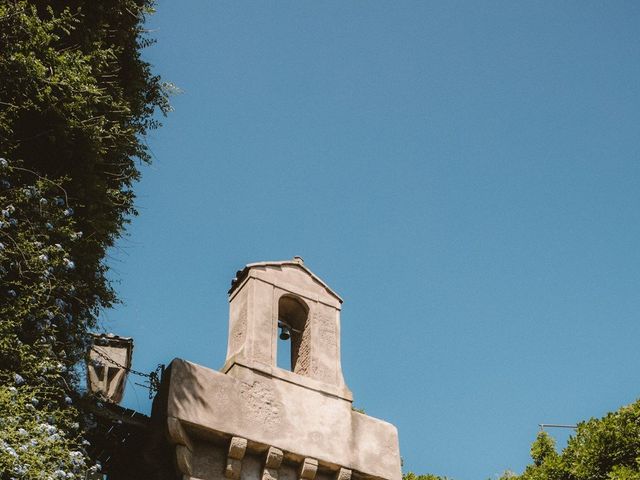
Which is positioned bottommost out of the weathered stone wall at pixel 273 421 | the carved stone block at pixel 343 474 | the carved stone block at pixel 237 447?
the carved stone block at pixel 343 474

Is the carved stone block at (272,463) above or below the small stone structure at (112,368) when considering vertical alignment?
below

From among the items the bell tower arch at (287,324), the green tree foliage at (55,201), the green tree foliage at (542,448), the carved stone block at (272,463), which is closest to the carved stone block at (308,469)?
the carved stone block at (272,463)

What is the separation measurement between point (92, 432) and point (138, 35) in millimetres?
4813

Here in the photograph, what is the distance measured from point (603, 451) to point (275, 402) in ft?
23.9

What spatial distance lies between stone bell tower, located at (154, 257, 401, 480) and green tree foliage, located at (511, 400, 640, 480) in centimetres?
533

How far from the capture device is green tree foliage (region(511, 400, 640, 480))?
13.4 m

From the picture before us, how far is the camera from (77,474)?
6371mm

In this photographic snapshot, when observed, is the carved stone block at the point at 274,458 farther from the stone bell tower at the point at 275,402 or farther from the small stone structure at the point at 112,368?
the small stone structure at the point at 112,368

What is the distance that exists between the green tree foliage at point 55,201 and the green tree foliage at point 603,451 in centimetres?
930

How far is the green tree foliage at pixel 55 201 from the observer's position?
6414mm

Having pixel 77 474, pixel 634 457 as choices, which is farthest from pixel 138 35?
pixel 634 457

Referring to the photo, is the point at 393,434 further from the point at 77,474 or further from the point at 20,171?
the point at 20,171

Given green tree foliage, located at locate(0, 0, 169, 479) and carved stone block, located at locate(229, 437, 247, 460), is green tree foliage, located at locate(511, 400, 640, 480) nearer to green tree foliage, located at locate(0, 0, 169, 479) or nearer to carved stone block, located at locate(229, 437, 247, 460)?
carved stone block, located at locate(229, 437, 247, 460)

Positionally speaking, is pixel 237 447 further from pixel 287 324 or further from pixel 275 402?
pixel 287 324
